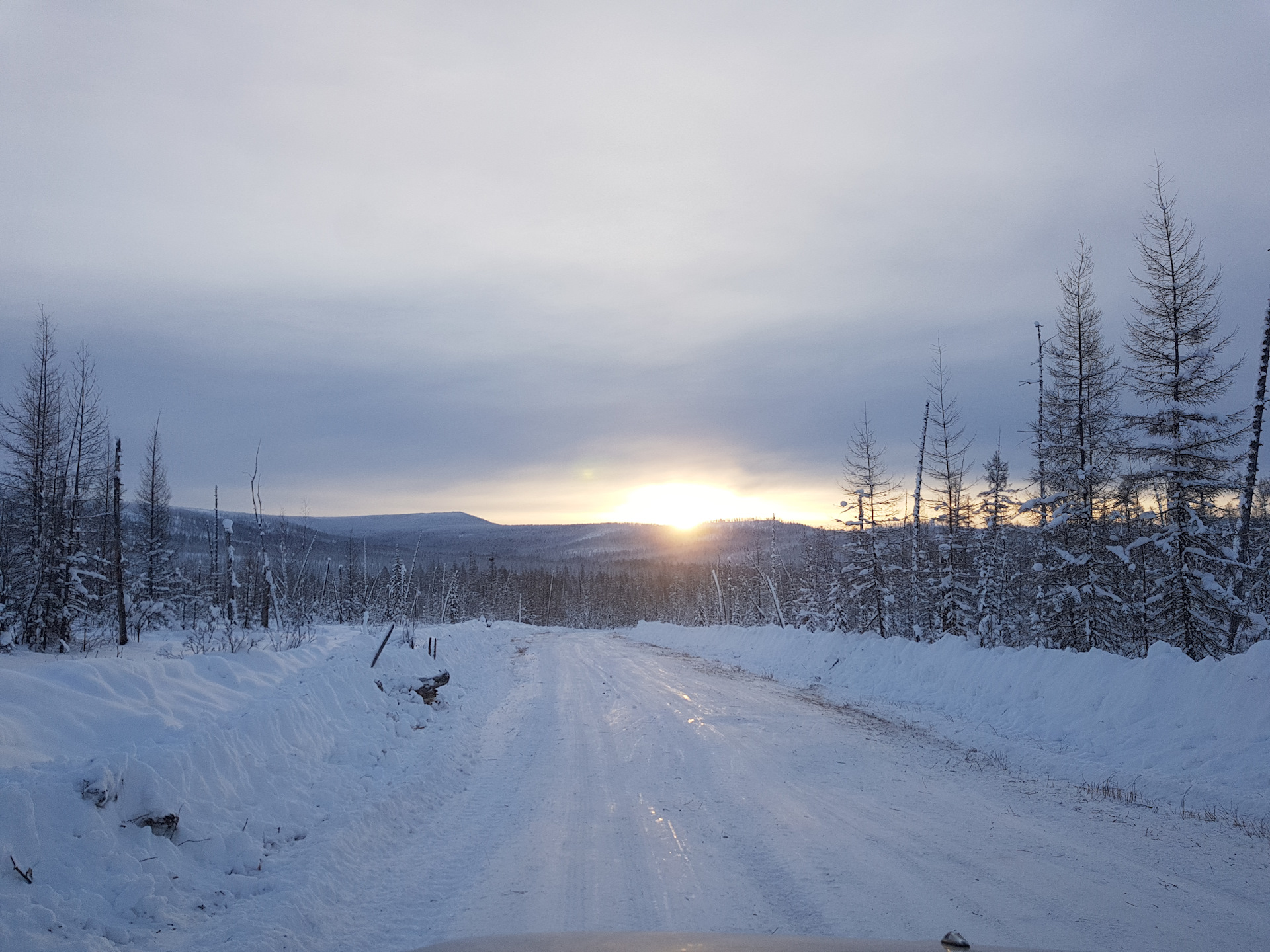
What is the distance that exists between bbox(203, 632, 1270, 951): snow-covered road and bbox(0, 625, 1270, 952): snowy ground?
3 centimetres

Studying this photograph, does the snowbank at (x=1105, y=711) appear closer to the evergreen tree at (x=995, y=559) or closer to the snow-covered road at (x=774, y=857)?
the snow-covered road at (x=774, y=857)

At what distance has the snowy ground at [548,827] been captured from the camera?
484cm

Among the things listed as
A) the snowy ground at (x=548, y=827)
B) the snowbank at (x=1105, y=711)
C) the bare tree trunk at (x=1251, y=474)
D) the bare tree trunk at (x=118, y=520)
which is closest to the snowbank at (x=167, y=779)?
the snowy ground at (x=548, y=827)

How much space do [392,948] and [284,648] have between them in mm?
12858

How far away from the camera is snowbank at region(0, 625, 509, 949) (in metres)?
4.82

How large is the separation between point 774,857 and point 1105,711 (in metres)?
8.72

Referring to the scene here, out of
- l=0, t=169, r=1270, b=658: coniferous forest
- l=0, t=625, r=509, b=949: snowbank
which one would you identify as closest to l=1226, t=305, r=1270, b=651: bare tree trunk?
l=0, t=169, r=1270, b=658: coniferous forest

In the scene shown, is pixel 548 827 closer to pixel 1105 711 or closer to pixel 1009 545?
pixel 1105 711

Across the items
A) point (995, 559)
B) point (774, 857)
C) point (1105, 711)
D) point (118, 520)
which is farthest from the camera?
point (995, 559)

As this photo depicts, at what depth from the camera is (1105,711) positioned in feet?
37.6

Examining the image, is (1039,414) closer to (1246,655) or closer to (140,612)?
(1246,655)

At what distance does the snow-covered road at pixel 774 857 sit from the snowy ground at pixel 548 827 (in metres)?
0.03

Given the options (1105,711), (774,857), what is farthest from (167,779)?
(1105,711)

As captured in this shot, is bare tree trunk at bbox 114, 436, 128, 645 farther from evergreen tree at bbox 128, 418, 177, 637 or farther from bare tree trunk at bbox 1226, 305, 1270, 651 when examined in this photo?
bare tree trunk at bbox 1226, 305, 1270, 651
